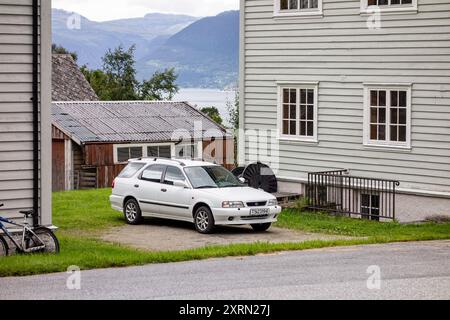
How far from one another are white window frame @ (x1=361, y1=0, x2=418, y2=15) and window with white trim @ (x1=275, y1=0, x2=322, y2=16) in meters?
1.56

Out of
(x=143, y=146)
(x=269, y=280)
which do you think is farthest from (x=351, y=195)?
(x=143, y=146)

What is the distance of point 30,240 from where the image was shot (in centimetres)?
1627

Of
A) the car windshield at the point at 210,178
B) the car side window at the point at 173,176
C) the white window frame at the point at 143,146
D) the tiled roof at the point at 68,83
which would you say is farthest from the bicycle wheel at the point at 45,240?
the tiled roof at the point at 68,83

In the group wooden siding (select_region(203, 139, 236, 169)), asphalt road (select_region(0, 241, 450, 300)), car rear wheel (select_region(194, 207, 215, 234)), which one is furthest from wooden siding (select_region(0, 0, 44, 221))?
wooden siding (select_region(203, 139, 236, 169))

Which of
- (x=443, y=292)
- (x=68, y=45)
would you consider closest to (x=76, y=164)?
(x=443, y=292)

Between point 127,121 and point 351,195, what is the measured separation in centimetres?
2419

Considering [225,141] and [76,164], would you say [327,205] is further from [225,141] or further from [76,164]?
[225,141]

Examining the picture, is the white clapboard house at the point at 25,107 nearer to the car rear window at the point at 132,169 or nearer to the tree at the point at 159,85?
the car rear window at the point at 132,169

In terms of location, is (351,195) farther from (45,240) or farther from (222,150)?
(222,150)

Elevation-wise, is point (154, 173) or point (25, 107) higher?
point (25, 107)

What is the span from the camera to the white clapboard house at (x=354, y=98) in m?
23.5

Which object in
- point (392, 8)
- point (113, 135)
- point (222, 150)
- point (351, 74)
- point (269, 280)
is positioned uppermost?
point (392, 8)

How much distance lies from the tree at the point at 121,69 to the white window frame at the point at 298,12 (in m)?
58.0

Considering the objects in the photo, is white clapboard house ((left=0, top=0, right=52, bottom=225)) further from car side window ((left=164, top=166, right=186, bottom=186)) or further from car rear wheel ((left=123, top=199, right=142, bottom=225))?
car rear wheel ((left=123, top=199, right=142, bottom=225))
